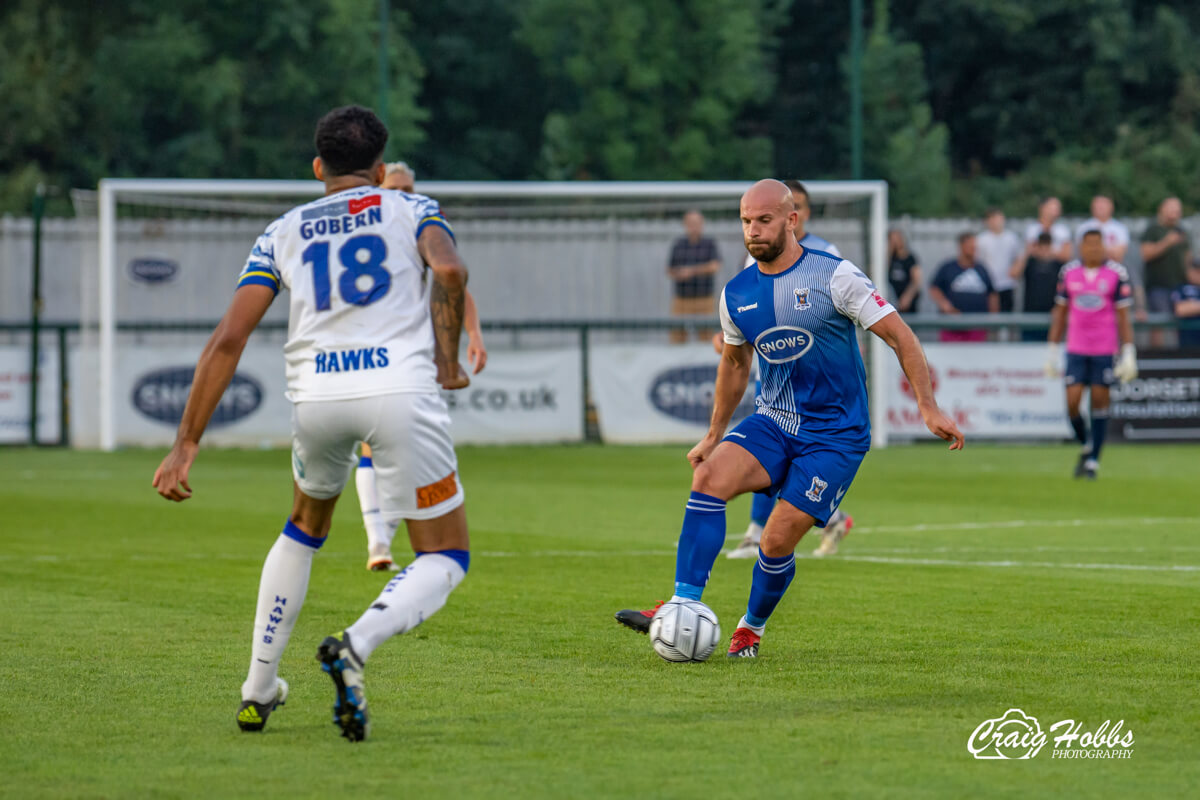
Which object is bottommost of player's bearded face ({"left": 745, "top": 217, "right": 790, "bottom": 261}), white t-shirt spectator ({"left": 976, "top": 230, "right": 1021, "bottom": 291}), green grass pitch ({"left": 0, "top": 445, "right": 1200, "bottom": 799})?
green grass pitch ({"left": 0, "top": 445, "right": 1200, "bottom": 799})

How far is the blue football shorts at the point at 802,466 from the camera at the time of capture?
22.5ft

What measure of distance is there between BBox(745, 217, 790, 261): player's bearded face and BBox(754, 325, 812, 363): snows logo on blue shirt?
29 centimetres

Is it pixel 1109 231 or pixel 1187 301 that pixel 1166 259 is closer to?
pixel 1187 301

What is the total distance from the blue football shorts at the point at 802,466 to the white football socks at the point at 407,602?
189cm

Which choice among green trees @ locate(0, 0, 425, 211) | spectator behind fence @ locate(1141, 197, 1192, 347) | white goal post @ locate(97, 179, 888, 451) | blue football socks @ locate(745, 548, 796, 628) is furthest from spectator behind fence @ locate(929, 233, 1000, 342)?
blue football socks @ locate(745, 548, 796, 628)

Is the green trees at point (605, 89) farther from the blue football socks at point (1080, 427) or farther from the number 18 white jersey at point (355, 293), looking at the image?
the number 18 white jersey at point (355, 293)

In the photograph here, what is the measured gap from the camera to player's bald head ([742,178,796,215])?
6863 millimetres

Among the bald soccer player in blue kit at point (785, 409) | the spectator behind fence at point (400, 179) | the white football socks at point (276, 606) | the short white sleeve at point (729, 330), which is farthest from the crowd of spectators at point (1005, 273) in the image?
the white football socks at point (276, 606)

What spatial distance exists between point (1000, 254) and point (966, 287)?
1.08 meters

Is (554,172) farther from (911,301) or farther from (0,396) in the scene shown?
(0,396)

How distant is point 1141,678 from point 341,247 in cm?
322

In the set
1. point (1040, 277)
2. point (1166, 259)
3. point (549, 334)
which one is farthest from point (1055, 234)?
point (549, 334)

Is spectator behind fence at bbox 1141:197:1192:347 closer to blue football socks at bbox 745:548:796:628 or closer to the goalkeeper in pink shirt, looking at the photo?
the goalkeeper in pink shirt

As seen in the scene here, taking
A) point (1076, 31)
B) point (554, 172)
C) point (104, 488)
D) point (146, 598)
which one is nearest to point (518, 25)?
point (554, 172)
